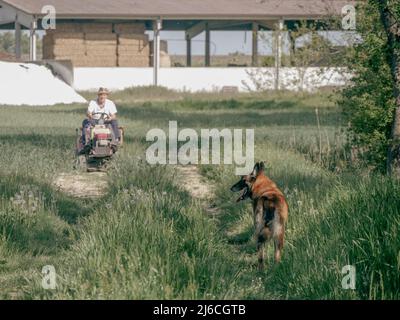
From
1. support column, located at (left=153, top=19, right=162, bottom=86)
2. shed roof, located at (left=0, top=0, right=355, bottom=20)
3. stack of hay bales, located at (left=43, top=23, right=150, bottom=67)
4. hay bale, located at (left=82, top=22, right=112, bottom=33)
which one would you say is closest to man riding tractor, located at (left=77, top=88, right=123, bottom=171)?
shed roof, located at (left=0, top=0, right=355, bottom=20)

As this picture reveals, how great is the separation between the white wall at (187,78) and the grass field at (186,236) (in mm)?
30780

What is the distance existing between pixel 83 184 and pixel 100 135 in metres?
1.86

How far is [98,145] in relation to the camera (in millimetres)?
19891

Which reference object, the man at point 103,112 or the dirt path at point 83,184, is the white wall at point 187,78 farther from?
the dirt path at point 83,184

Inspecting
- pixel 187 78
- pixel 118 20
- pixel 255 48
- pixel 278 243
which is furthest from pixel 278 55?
pixel 278 243

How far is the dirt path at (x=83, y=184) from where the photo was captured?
17.1 meters

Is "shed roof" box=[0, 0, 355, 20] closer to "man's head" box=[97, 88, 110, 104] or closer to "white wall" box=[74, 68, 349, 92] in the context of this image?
"white wall" box=[74, 68, 349, 92]

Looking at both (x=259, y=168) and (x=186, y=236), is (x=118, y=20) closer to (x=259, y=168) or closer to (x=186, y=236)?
(x=259, y=168)

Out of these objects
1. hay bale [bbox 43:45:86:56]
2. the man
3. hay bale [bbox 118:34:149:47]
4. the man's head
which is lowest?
the man

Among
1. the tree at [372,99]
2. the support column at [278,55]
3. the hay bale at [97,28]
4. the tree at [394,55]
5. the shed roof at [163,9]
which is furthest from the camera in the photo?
the hay bale at [97,28]

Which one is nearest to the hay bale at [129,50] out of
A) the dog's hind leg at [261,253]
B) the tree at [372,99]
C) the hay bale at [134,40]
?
the hay bale at [134,40]

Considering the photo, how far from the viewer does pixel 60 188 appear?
1711cm

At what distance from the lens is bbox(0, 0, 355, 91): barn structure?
2018 inches
